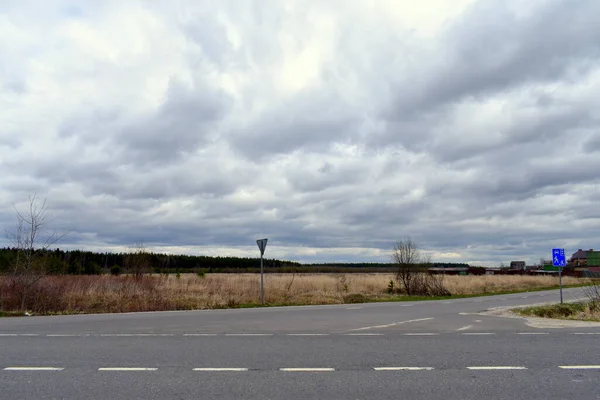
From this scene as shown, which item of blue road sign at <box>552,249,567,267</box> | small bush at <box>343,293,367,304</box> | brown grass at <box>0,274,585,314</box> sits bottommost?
small bush at <box>343,293,367,304</box>

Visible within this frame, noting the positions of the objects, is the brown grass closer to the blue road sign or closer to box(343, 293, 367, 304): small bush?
box(343, 293, 367, 304): small bush

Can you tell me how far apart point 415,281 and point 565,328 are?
24719 millimetres

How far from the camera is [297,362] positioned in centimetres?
904

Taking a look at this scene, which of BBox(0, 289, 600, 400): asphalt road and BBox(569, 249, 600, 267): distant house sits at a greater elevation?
BBox(569, 249, 600, 267): distant house

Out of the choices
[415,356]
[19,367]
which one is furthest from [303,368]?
[19,367]

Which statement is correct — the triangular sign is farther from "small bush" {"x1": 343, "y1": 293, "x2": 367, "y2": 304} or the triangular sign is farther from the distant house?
the distant house

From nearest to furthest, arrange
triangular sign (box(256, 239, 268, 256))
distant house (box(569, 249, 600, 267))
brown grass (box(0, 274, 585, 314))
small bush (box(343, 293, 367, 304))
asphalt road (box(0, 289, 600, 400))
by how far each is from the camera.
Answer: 1. asphalt road (box(0, 289, 600, 400))
2. brown grass (box(0, 274, 585, 314))
3. triangular sign (box(256, 239, 268, 256))
4. small bush (box(343, 293, 367, 304))
5. distant house (box(569, 249, 600, 267))

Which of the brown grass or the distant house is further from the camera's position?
the distant house

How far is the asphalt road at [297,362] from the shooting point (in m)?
7.11

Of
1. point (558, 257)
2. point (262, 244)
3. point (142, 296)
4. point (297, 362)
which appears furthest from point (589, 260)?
point (297, 362)

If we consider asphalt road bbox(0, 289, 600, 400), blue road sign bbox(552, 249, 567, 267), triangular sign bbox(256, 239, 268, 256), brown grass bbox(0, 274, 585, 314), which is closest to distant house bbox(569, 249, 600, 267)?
brown grass bbox(0, 274, 585, 314)

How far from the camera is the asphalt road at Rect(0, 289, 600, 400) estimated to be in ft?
23.3

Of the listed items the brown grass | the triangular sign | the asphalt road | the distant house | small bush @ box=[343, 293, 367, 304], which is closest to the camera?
the asphalt road

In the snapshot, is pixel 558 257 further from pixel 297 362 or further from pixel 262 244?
pixel 297 362
